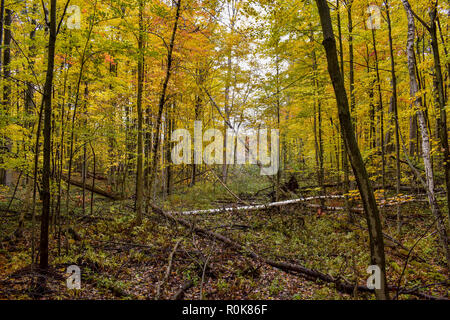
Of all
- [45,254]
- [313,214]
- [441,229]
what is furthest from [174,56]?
[441,229]

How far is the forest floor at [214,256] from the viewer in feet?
16.5

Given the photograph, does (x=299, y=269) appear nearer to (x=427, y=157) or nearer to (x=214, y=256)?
(x=214, y=256)

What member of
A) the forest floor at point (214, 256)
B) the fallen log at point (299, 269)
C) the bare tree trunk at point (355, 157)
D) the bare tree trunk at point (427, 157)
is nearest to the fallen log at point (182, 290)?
the forest floor at point (214, 256)

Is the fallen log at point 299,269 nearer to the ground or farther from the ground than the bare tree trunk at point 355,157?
nearer to the ground

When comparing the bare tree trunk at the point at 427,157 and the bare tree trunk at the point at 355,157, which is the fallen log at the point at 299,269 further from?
the bare tree trunk at the point at 355,157

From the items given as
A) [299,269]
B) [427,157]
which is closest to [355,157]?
[299,269]

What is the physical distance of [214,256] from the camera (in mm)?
6656

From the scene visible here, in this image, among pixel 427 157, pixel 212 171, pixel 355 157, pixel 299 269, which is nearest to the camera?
pixel 355 157

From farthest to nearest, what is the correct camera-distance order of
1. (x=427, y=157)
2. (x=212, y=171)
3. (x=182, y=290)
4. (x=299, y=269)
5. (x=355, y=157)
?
(x=212, y=171) → (x=299, y=269) → (x=427, y=157) → (x=182, y=290) → (x=355, y=157)

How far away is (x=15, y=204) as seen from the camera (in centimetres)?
1049

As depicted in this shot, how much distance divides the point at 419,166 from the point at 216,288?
12710mm

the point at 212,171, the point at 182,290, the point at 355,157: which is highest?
the point at 355,157

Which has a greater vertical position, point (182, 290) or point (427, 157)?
point (427, 157)
